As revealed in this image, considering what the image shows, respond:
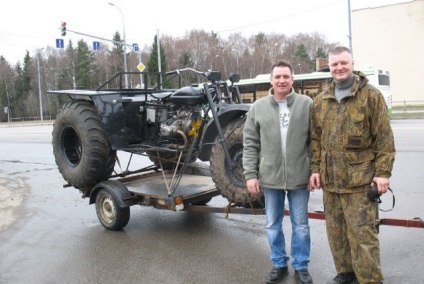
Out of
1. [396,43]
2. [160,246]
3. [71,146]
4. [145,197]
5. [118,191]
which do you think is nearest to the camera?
[160,246]

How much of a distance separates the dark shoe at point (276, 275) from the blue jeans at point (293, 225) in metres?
0.04

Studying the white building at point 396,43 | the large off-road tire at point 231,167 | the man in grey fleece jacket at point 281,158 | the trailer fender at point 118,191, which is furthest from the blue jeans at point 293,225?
the white building at point 396,43

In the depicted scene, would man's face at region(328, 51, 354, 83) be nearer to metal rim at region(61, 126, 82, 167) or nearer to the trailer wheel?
the trailer wheel

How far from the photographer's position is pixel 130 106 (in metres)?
6.18

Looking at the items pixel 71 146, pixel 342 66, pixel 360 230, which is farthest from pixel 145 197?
pixel 342 66

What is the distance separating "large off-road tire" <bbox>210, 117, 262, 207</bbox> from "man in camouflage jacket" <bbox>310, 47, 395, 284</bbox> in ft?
4.20

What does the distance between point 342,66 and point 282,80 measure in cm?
55

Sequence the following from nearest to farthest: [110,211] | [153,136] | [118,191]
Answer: [118,191]
[110,211]
[153,136]

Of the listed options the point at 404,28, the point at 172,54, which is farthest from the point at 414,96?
the point at 172,54

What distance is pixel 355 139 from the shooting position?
11.6 ft

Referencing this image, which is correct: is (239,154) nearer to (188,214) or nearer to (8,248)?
(188,214)

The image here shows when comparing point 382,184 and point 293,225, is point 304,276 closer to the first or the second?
point 293,225

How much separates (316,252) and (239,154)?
1.35 m

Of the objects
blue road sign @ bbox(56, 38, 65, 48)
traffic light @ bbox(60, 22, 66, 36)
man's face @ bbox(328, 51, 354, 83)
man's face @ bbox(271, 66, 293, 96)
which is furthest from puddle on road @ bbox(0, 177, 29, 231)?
blue road sign @ bbox(56, 38, 65, 48)
